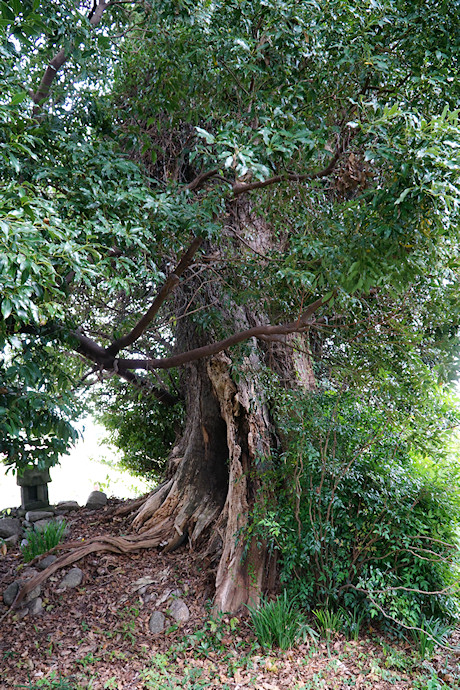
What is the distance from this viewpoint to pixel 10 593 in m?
4.51

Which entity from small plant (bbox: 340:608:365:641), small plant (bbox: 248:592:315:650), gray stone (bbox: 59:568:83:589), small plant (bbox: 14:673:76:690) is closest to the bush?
small plant (bbox: 340:608:365:641)

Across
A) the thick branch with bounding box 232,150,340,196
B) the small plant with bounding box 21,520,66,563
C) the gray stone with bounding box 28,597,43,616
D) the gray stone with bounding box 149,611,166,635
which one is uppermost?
the thick branch with bounding box 232,150,340,196

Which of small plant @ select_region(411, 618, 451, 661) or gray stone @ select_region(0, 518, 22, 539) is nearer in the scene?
small plant @ select_region(411, 618, 451, 661)

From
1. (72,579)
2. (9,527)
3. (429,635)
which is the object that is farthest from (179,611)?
(9,527)

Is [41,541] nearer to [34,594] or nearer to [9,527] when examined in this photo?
[34,594]

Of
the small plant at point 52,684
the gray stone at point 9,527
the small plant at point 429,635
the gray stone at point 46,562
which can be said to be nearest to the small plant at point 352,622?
the small plant at point 429,635

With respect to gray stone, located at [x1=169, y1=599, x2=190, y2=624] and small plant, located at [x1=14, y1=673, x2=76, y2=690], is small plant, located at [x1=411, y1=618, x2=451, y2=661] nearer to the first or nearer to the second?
gray stone, located at [x1=169, y1=599, x2=190, y2=624]

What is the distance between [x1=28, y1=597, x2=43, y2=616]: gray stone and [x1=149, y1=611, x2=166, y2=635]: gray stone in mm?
930

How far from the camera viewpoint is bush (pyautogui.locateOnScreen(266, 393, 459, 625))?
3.73 meters

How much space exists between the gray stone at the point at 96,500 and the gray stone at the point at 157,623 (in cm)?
237

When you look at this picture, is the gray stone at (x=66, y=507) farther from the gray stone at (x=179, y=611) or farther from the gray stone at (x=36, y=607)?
the gray stone at (x=179, y=611)

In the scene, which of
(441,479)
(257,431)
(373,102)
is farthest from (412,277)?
(257,431)

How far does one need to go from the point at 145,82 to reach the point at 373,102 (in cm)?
205

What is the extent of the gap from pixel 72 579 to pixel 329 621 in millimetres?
2261
